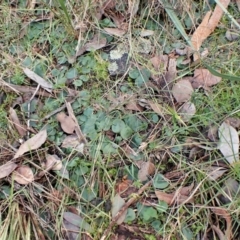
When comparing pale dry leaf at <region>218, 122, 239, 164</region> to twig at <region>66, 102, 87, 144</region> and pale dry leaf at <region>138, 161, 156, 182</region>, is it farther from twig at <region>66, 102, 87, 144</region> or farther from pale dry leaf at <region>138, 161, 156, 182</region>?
twig at <region>66, 102, 87, 144</region>

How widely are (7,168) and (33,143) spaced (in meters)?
0.12

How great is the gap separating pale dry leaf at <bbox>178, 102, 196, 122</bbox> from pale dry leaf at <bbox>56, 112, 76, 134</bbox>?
1.20 ft

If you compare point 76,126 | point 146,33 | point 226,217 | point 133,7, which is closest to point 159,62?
point 146,33

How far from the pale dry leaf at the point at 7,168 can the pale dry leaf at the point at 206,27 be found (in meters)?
0.77

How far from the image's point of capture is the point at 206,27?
169 centimetres

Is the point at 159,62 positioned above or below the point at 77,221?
above

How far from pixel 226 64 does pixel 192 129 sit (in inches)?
11.4

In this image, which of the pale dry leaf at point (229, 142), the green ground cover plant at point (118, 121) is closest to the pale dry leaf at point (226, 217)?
the green ground cover plant at point (118, 121)

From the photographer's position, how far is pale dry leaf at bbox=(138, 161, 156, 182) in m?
1.46

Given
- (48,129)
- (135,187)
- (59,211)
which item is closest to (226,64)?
(135,187)

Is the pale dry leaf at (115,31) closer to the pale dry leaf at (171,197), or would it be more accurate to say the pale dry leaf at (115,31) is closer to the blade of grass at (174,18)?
the blade of grass at (174,18)

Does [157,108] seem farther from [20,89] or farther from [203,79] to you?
[20,89]

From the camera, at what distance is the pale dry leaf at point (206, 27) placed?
1676 millimetres

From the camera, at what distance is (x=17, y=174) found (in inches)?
58.3
